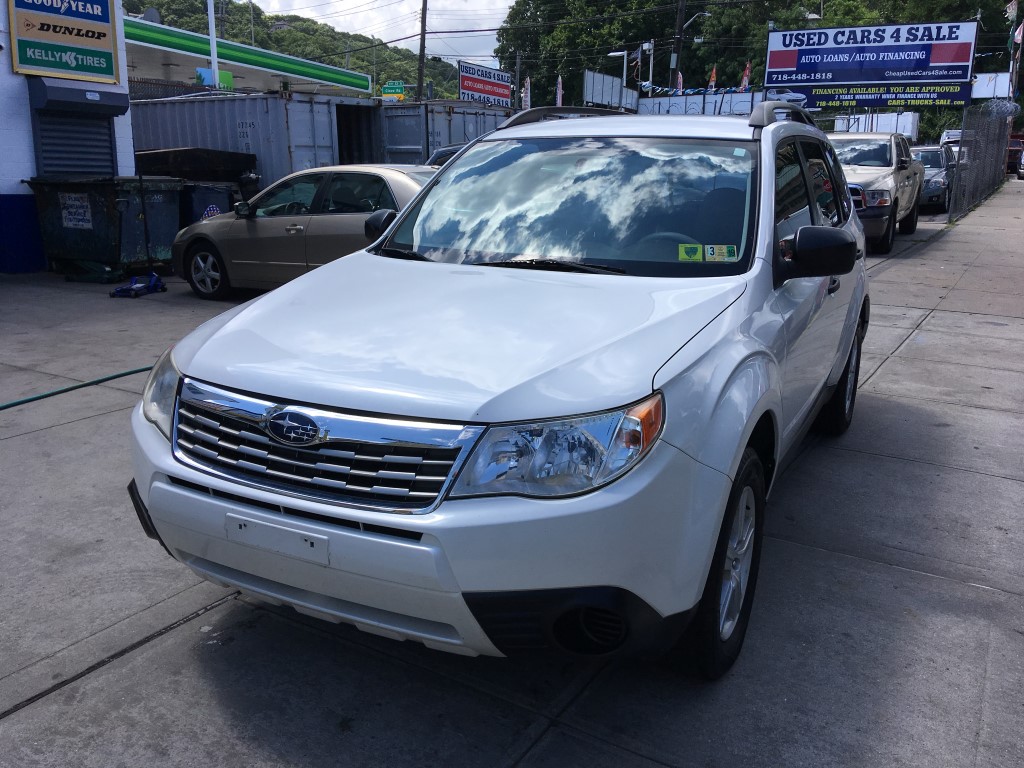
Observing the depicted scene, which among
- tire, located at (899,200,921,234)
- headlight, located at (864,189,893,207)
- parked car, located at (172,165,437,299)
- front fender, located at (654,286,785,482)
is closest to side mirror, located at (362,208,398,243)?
front fender, located at (654,286,785,482)

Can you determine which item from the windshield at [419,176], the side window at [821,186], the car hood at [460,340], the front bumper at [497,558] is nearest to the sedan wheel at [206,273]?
the windshield at [419,176]

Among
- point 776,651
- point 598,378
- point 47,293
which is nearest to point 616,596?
point 598,378

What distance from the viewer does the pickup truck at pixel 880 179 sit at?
14.4 metres

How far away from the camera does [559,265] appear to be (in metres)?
3.52

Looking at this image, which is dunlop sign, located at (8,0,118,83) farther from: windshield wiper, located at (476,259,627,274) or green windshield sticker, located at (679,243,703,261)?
green windshield sticker, located at (679,243,703,261)

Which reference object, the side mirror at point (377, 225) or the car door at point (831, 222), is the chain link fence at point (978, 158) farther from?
the side mirror at point (377, 225)

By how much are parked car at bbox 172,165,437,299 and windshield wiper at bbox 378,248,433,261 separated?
203 inches

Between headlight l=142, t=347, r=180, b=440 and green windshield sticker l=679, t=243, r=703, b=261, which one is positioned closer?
headlight l=142, t=347, r=180, b=440

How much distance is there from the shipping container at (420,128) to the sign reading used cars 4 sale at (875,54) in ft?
49.2

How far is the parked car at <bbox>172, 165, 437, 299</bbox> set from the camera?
9.41m

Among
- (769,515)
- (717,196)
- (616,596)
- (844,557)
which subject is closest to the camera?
(616,596)

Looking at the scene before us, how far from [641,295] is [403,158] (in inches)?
654

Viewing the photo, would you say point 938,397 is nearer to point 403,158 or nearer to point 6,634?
point 6,634

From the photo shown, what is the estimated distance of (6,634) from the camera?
10.8 feet
